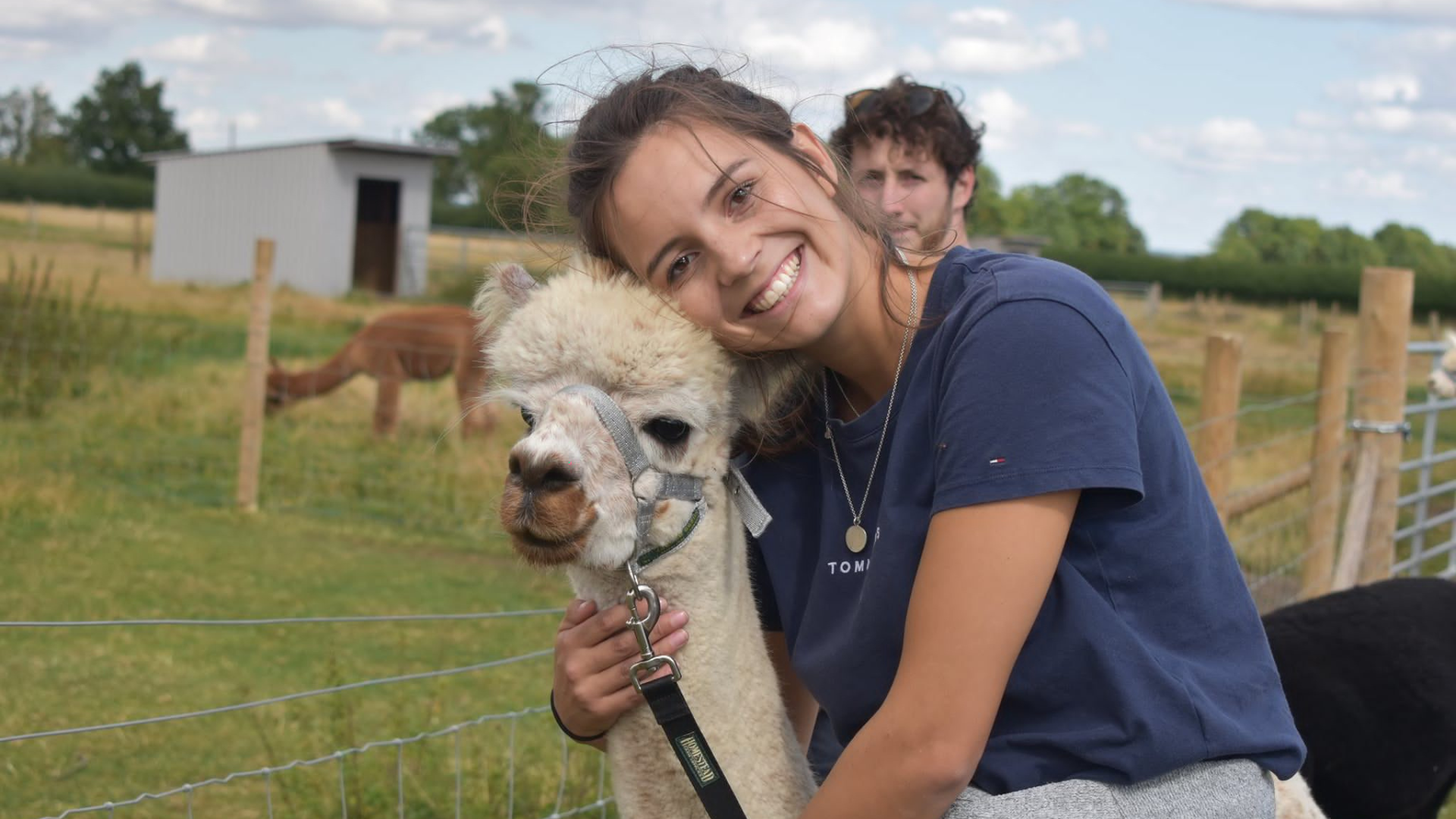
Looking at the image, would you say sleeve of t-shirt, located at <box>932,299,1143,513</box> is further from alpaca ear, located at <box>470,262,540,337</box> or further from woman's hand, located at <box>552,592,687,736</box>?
alpaca ear, located at <box>470,262,540,337</box>

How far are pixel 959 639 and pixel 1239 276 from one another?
44392 mm

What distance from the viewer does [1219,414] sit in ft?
12.9

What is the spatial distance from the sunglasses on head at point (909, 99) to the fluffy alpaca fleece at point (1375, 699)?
5.05 feet

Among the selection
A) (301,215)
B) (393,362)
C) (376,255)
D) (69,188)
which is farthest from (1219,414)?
(69,188)

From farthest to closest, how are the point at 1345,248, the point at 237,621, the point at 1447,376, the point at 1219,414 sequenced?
the point at 1345,248 < the point at 1447,376 < the point at 1219,414 < the point at 237,621

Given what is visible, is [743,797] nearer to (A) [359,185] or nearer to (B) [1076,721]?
(B) [1076,721]

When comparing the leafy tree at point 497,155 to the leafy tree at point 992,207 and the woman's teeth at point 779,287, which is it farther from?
the leafy tree at point 992,207

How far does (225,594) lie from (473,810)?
320cm

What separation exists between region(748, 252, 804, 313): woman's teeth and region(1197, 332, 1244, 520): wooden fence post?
8.02 ft

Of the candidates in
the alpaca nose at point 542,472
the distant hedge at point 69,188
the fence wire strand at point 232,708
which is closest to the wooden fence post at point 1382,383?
the fence wire strand at point 232,708

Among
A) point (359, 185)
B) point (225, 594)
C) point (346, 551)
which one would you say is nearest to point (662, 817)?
point (225, 594)

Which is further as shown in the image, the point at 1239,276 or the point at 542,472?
the point at 1239,276

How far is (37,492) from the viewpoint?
737 cm

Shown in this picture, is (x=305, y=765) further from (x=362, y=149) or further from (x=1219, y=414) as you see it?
(x=362, y=149)
